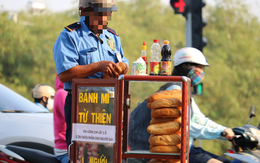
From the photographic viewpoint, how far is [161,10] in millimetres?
19953

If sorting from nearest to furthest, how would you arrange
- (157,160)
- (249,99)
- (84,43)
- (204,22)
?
(157,160)
(84,43)
(204,22)
(249,99)

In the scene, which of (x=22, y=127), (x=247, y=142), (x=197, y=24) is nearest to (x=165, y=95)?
(x=247, y=142)

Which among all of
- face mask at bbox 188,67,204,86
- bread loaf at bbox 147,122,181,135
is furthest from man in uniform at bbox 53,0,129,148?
face mask at bbox 188,67,204,86

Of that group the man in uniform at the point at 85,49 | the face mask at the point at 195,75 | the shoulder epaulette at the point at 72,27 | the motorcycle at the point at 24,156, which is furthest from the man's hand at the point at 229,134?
the shoulder epaulette at the point at 72,27

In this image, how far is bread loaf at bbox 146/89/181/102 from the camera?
243 cm

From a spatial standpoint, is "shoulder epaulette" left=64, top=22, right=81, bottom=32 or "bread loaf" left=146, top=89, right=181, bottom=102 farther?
"shoulder epaulette" left=64, top=22, right=81, bottom=32

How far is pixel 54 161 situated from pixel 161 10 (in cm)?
1787

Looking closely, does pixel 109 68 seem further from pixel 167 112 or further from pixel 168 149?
pixel 168 149

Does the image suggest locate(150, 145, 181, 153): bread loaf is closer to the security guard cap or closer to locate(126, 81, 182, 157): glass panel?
locate(126, 81, 182, 157): glass panel

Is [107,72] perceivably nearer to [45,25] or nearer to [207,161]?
[207,161]

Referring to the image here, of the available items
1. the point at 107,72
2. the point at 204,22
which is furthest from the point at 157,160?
the point at 204,22

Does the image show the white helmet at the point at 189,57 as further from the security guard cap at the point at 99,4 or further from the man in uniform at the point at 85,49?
the security guard cap at the point at 99,4

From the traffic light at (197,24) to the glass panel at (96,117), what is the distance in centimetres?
430

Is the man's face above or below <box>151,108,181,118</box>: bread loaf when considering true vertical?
above
